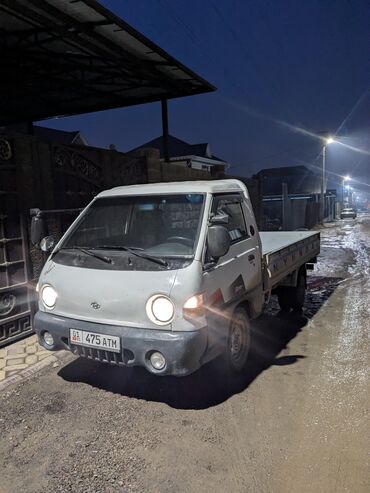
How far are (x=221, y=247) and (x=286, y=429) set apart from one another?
5.48 ft

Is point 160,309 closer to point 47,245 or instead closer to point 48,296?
point 48,296

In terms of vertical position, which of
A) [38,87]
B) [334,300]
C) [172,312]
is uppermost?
[38,87]

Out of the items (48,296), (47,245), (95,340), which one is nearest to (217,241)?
(95,340)

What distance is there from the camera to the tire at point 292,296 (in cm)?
652

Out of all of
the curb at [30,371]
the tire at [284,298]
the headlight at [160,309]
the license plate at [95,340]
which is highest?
the headlight at [160,309]

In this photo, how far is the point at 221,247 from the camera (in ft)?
11.2

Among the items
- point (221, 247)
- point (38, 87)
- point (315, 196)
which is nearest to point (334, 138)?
point (315, 196)

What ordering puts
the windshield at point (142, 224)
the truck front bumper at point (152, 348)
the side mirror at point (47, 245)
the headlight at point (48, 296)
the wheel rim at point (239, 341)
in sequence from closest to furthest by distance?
the truck front bumper at point (152, 348), the headlight at point (48, 296), the windshield at point (142, 224), the wheel rim at point (239, 341), the side mirror at point (47, 245)

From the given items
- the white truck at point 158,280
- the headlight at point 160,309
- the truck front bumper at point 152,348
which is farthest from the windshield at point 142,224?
the truck front bumper at point 152,348

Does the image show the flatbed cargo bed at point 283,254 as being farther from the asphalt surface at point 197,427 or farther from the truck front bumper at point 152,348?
the truck front bumper at point 152,348

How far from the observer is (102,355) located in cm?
346

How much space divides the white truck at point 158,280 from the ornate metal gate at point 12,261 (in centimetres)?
132

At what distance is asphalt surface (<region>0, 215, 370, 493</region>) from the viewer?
2707 millimetres

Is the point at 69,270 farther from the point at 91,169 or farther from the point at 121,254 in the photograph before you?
the point at 91,169
